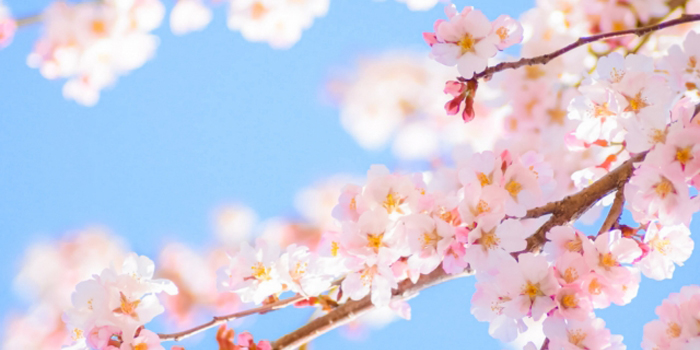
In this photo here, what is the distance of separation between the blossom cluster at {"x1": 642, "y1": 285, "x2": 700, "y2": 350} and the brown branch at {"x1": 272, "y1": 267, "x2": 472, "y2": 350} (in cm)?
28

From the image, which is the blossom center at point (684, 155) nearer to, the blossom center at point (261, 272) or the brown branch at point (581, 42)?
the brown branch at point (581, 42)

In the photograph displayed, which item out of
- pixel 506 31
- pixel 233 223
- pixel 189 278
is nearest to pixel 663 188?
pixel 506 31

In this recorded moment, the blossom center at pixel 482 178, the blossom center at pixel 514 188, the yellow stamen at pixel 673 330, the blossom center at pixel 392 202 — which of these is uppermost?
the blossom center at pixel 392 202

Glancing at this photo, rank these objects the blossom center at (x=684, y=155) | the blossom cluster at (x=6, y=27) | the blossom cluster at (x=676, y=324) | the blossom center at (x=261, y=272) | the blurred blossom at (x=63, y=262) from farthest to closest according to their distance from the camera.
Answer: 1. the blurred blossom at (x=63, y=262)
2. the blossom cluster at (x=6, y=27)
3. the blossom center at (x=261, y=272)
4. the blossom cluster at (x=676, y=324)
5. the blossom center at (x=684, y=155)

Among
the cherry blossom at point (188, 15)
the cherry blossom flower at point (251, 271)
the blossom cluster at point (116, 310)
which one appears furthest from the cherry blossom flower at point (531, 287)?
the cherry blossom at point (188, 15)

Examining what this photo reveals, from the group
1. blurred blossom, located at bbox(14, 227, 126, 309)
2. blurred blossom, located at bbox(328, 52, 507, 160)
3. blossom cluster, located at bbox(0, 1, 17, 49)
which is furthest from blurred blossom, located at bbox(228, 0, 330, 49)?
blurred blossom, located at bbox(14, 227, 126, 309)

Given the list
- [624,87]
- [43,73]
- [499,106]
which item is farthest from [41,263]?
[624,87]

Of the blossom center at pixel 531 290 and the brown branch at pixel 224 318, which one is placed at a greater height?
the brown branch at pixel 224 318

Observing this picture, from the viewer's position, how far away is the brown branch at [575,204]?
2.13 feet

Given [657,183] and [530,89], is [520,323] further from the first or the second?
[530,89]

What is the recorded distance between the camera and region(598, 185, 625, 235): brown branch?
2.10 ft

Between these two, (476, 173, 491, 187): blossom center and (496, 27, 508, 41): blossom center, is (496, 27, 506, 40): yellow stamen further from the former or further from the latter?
(476, 173, 491, 187): blossom center

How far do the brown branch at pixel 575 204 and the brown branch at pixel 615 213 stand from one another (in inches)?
0.4

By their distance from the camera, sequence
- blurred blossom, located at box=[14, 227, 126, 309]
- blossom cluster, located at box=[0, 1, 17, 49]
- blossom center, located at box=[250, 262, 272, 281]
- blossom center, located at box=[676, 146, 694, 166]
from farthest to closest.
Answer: blurred blossom, located at box=[14, 227, 126, 309], blossom cluster, located at box=[0, 1, 17, 49], blossom center, located at box=[250, 262, 272, 281], blossom center, located at box=[676, 146, 694, 166]
